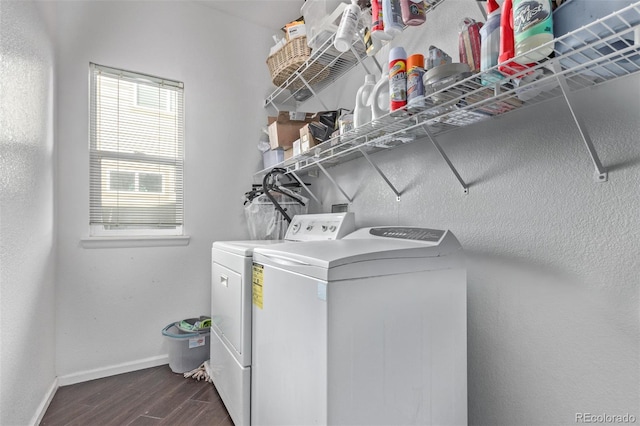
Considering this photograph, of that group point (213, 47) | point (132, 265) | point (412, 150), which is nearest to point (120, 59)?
point (213, 47)

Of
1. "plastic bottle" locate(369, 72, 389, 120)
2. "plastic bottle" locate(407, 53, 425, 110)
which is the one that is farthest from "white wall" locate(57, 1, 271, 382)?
"plastic bottle" locate(407, 53, 425, 110)

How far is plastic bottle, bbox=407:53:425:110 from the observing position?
1119 mm

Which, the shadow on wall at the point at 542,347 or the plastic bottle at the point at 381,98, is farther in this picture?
the plastic bottle at the point at 381,98

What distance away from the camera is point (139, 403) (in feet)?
6.27

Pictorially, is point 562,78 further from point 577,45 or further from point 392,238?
point 392,238

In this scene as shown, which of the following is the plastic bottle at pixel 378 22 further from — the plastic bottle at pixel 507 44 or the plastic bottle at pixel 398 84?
the plastic bottle at pixel 507 44

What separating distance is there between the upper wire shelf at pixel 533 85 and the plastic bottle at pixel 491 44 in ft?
0.08

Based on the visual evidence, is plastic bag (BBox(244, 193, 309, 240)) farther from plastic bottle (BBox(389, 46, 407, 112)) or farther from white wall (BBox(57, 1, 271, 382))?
plastic bottle (BBox(389, 46, 407, 112))

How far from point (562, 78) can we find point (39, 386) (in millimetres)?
2733

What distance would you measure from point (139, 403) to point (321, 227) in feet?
5.05

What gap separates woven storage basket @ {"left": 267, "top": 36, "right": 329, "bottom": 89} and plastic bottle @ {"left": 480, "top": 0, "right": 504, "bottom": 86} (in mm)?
1332

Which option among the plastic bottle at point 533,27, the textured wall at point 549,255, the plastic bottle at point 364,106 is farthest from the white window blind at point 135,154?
the plastic bottle at point 533,27

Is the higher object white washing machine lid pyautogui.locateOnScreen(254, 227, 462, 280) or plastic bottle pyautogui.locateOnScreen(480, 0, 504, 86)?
plastic bottle pyautogui.locateOnScreen(480, 0, 504, 86)

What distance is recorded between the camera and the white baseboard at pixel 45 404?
5.45 feet
